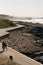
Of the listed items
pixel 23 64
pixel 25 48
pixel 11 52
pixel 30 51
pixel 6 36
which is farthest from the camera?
pixel 6 36

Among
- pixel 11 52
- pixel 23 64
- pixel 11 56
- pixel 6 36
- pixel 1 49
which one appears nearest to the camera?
pixel 23 64

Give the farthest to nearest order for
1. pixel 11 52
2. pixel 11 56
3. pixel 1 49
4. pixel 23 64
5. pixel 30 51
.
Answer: pixel 30 51 < pixel 1 49 < pixel 11 52 < pixel 11 56 < pixel 23 64

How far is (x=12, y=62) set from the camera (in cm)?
2614

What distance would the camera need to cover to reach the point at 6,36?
5062 cm

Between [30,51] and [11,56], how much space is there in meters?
9.15

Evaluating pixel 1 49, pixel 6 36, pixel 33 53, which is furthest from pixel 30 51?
pixel 6 36

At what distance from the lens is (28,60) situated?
26719 millimetres

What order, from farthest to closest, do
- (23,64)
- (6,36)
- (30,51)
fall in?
(6,36), (30,51), (23,64)

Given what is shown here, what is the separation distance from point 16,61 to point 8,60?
927 millimetres

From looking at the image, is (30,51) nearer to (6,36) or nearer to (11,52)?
(11,52)

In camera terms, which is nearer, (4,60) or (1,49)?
(4,60)

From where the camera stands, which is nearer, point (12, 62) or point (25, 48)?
point (12, 62)

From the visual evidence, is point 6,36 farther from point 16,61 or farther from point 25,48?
point 16,61

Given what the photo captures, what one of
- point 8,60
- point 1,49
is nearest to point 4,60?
point 8,60
